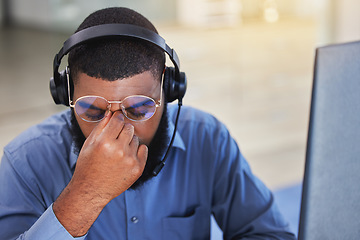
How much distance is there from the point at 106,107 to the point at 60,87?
0.14 metres

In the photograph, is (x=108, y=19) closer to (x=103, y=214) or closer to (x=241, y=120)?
(x=103, y=214)

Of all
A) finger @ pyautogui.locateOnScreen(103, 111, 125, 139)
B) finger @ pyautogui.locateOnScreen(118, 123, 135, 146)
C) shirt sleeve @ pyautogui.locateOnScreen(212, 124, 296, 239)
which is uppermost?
finger @ pyautogui.locateOnScreen(103, 111, 125, 139)

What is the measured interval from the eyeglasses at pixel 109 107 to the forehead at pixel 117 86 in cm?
2

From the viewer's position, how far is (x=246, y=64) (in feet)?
10.8

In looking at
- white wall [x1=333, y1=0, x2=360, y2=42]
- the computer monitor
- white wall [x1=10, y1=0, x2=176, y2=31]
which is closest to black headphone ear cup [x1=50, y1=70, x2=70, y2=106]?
the computer monitor

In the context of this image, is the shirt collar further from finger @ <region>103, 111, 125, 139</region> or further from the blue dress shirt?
finger @ <region>103, 111, 125, 139</region>

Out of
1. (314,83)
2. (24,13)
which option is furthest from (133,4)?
(24,13)

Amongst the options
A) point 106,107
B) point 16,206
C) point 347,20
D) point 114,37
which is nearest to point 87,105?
point 106,107

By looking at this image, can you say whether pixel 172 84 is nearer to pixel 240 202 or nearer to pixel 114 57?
pixel 114 57

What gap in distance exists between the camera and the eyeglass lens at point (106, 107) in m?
0.93

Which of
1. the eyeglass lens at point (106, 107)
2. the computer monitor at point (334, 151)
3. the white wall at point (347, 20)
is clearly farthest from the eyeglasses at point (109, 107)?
the white wall at point (347, 20)

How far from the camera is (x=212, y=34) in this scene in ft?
10.2

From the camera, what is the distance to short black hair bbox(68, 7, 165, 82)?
3.10 ft

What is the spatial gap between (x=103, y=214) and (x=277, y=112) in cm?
259
